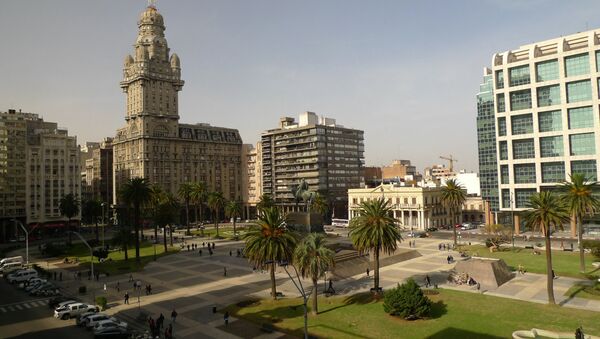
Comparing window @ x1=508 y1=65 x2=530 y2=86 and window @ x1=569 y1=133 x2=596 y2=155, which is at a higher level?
window @ x1=508 y1=65 x2=530 y2=86

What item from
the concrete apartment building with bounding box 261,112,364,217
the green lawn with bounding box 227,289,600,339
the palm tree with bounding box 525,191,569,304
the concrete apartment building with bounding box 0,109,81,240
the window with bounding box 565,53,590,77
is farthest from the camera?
the concrete apartment building with bounding box 261,112,364,217

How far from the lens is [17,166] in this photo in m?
139

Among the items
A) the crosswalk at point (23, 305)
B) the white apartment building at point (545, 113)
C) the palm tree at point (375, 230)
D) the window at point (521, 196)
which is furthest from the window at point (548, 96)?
the crosswalk at point (23, 305)

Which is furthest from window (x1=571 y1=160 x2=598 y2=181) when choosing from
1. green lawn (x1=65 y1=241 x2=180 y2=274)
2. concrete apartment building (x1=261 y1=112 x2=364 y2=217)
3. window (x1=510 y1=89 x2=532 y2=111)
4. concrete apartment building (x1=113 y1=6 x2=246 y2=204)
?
concrete apartment building (x1=113 y1=6 x2=246 y2=204)

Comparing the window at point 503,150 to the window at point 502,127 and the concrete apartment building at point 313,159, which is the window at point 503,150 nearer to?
the window at point 502,127

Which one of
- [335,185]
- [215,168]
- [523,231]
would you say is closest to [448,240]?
[523,231]

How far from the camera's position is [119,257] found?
92.8 metres

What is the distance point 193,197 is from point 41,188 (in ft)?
192

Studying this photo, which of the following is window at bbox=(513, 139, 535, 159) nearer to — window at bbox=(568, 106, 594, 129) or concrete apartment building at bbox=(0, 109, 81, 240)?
window at bbox=(568, 106, 594, 129)

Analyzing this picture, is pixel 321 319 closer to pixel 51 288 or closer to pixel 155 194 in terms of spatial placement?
pixel 51 288

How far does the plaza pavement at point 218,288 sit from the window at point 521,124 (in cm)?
4797

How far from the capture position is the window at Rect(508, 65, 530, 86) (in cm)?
11100

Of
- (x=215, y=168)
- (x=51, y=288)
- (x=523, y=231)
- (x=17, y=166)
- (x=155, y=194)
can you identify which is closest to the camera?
(x=51, y=288)

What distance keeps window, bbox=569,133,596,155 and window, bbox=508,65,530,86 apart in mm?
18787
